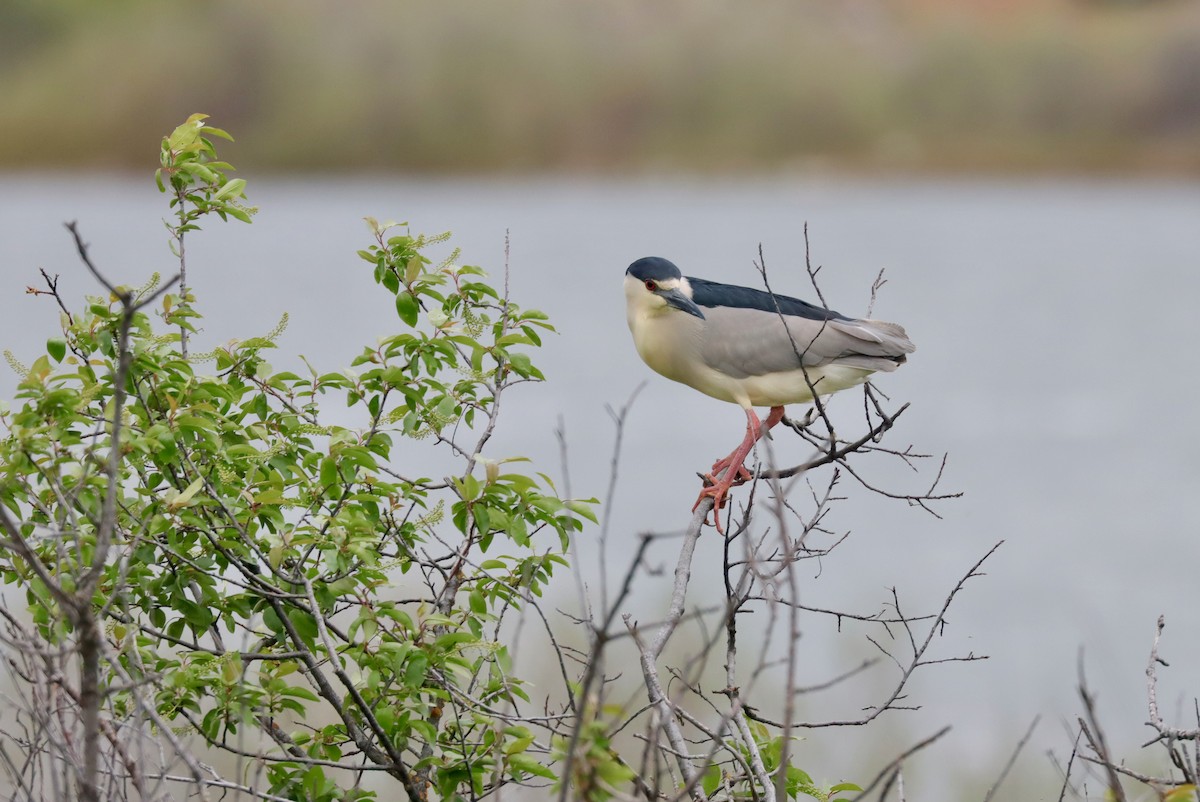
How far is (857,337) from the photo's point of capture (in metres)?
4.04

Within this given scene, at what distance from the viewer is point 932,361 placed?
4147 cm

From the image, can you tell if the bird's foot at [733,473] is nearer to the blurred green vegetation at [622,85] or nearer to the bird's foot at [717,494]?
the bird's foot at [717,494]

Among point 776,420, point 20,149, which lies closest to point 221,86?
point 20,149

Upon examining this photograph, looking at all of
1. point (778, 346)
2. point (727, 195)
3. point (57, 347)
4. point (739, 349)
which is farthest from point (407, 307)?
point (727, 195)

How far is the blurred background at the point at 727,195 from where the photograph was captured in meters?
29.3

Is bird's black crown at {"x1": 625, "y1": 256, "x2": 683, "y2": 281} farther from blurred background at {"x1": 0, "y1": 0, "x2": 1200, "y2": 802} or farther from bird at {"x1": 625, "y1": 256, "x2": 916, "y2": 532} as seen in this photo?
blurred background at {"x1": 0, "y1": 0, "x2": 1200, "y2": 802}

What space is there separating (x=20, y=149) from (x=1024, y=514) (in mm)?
58772

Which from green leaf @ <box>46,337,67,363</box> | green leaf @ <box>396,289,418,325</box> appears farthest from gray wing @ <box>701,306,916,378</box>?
green leaf @ <box>46,337,67,363</box>

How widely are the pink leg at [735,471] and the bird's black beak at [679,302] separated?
35cm

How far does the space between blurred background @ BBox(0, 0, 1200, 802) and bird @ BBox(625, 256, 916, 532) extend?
56.8 feet

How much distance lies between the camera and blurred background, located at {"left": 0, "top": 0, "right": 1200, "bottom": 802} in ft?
96.2

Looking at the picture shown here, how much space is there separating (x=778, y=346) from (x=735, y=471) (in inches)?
16.6

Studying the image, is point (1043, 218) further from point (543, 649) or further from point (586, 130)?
point (543, 649)

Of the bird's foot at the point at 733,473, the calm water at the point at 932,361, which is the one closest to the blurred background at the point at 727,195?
the calm water at the point at 932,361
